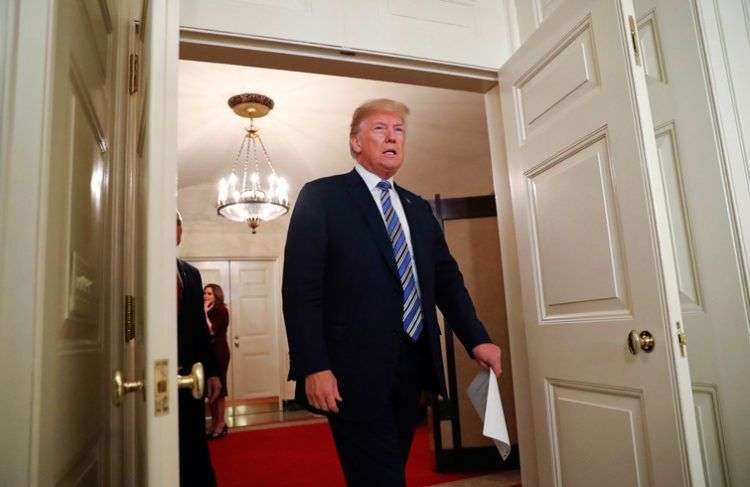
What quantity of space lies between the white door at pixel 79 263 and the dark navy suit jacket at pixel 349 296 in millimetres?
503

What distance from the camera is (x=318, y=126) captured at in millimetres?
5262

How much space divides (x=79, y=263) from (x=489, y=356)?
1.20 metres

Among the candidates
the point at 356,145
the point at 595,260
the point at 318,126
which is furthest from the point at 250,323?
the point at 595,260

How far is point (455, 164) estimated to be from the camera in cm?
594

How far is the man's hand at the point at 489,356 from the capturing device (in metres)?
1.69

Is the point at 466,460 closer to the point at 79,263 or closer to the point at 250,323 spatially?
the point at 79,263

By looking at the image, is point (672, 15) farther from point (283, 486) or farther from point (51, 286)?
point (283, 486)

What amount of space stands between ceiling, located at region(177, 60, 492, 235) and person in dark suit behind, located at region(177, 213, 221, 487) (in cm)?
233

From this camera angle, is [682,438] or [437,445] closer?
[682,438]

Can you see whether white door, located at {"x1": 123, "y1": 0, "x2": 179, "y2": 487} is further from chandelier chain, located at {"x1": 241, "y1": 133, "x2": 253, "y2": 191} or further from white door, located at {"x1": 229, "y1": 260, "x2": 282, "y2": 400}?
white door, located at {"x1": 229, "y1": 260, "x2": 282, "y2": 400}

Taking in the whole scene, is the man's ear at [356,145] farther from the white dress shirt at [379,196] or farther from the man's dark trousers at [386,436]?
the man's dark trousers at [386,436]

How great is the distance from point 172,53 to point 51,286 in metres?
0.44

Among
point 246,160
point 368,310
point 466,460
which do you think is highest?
point 246,160

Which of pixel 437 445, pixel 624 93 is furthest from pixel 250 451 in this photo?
pixel 624 93
